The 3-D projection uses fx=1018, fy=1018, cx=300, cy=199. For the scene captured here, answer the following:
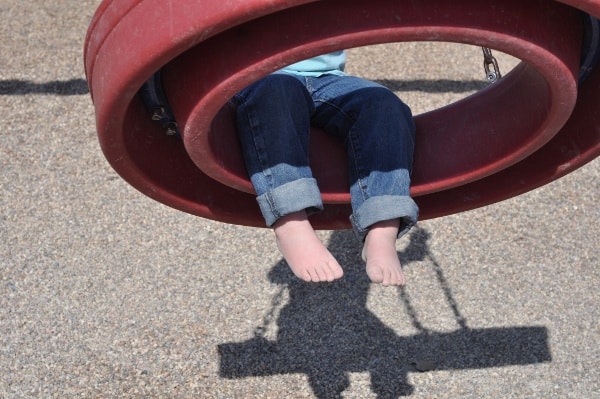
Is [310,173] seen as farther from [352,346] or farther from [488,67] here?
[352,346]

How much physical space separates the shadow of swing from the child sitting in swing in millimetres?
760

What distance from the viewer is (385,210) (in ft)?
6.81

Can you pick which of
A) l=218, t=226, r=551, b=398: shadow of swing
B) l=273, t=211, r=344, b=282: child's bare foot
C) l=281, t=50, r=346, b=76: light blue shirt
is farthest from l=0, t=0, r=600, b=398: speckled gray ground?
l=281, t=50, r=346, b=76: light blue shirt

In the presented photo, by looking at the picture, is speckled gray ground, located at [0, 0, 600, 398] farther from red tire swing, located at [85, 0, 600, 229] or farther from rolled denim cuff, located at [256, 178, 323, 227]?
rolled denim cuff, located at [256, 178, 323, 227]

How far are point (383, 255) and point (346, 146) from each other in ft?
1.00

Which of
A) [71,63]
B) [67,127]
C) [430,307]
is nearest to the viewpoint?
[430,307]

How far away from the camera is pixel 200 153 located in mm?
1963

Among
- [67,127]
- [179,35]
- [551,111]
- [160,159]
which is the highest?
[179,35]

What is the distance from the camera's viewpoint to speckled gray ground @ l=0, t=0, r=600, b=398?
9.16 feet

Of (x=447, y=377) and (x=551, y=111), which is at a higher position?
(x=551, y=111)

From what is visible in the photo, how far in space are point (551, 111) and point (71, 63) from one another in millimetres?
2450

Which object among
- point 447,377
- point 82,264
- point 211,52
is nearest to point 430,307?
point 447,377

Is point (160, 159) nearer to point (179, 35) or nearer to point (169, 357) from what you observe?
point (179, 35)

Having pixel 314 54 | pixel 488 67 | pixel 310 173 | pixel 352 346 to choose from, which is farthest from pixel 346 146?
pixel 352 346
